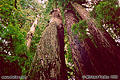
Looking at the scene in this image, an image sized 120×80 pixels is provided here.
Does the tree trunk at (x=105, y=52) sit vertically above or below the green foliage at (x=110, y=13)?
below

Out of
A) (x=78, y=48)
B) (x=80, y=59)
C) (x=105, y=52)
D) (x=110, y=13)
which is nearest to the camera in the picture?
(x=105, y=52)

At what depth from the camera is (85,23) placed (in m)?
2.95

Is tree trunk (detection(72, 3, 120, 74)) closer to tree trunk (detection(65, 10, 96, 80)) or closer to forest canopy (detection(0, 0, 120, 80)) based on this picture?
forest canopy (detection(0, 0, 120, 80))

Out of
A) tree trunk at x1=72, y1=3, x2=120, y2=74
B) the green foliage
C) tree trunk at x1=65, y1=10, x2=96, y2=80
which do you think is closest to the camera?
tree trunk at x1=72, y1=3, x2=120, y2=74

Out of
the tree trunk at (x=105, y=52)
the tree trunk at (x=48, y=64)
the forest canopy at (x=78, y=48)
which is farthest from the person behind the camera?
the tree trunk at (x=105, y=52)

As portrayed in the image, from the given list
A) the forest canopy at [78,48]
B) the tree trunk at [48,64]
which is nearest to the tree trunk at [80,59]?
the forest canopy at [78,48]

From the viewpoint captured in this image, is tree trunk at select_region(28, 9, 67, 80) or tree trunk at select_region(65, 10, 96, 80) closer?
tree trunk at select_region(28, 9, 67, 80)

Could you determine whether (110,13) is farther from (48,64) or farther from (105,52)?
(48,64)

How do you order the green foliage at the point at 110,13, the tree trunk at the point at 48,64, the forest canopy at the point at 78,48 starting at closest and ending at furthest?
1. the tree trunk at the point at 48,64
2. the forest canopy at the point at 78,48
3. the green foliage at the point at 110,13

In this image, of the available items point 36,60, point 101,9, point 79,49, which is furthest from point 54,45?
point 101,9

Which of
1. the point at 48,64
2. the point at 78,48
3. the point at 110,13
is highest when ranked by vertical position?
the point at 110,13

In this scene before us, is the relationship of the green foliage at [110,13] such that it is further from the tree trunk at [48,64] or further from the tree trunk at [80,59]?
the tree trunk at [48,64]

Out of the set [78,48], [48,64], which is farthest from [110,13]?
[48,64]

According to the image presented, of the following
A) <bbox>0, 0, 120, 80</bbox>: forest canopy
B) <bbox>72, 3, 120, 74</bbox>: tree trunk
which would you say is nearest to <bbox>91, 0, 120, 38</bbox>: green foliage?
<bbox>0, 0, 120, 80</bbox>: forest canopy
